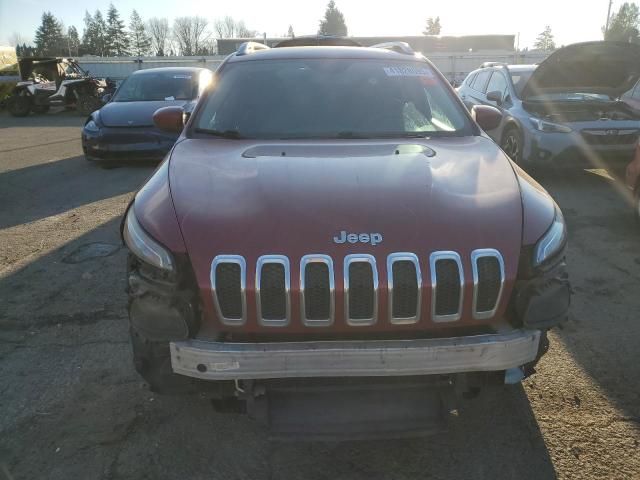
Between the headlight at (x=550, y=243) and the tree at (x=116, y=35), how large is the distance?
98.6m

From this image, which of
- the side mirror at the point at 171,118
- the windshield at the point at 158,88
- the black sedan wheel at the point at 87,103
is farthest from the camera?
the black sedan wheel at the point at 87,103

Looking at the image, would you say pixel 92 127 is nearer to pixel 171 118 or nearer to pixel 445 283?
pixel 171 118

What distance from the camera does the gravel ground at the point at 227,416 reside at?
237 centimetres

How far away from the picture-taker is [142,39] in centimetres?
9356

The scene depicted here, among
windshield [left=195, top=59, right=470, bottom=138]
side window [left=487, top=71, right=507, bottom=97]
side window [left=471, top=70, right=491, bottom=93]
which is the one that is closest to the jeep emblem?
windshield [left=195, top=59, right=470, bottom=138]

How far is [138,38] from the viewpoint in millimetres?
93312

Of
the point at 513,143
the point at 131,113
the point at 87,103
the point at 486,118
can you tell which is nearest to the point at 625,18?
the point at 87,103

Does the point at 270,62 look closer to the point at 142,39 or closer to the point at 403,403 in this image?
the point at 403,403

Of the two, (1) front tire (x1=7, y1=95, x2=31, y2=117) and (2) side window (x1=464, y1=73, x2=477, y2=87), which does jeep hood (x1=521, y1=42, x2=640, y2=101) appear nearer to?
(2) side window (x1=464, y1=73, x2=477, y2=87)

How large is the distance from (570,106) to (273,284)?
739cm

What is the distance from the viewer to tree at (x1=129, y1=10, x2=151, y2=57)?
9250 centimetres

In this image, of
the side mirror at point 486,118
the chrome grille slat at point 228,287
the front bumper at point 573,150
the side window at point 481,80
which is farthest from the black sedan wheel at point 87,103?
the chrome grille slat at point 228,287

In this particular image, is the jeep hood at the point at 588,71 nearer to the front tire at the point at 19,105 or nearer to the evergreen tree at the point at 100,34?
the front tire at the point at 19,105

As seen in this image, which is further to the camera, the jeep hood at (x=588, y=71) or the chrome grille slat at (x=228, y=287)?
the jeep hood at (x=588, y=71)
